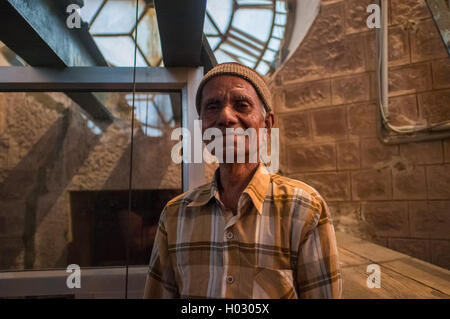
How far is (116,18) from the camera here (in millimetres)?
835

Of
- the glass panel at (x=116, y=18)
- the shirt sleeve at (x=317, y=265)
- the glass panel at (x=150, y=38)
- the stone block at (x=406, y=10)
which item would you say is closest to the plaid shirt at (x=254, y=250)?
the shirt sleeve at (x=317, y=265)

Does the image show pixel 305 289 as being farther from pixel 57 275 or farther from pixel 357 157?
pixel 357 157

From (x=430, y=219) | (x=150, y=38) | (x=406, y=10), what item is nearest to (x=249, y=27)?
(x=150, y=38)

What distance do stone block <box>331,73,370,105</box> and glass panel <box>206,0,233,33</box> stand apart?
711mm

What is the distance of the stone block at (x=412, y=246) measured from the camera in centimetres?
134

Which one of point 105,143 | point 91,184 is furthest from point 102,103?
point 91,184

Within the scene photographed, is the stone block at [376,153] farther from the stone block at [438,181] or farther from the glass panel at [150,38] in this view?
the glass panel at [150,38]

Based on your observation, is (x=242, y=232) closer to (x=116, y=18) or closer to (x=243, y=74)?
(x=243, y=74)

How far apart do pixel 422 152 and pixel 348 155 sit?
35 centimetres

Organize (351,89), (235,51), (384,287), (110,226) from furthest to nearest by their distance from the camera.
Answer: (351,89)
(235,51)
(110,226)
(384,287)

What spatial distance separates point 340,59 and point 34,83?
149 cm

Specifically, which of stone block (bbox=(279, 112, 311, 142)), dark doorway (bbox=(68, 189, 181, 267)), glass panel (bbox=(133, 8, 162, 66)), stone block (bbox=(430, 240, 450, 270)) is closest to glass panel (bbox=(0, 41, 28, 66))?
glass panel (bbox=(133, 8, 162, 66))

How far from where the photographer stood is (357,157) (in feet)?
4.89

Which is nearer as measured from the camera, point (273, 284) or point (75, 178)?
point (273, 284)
